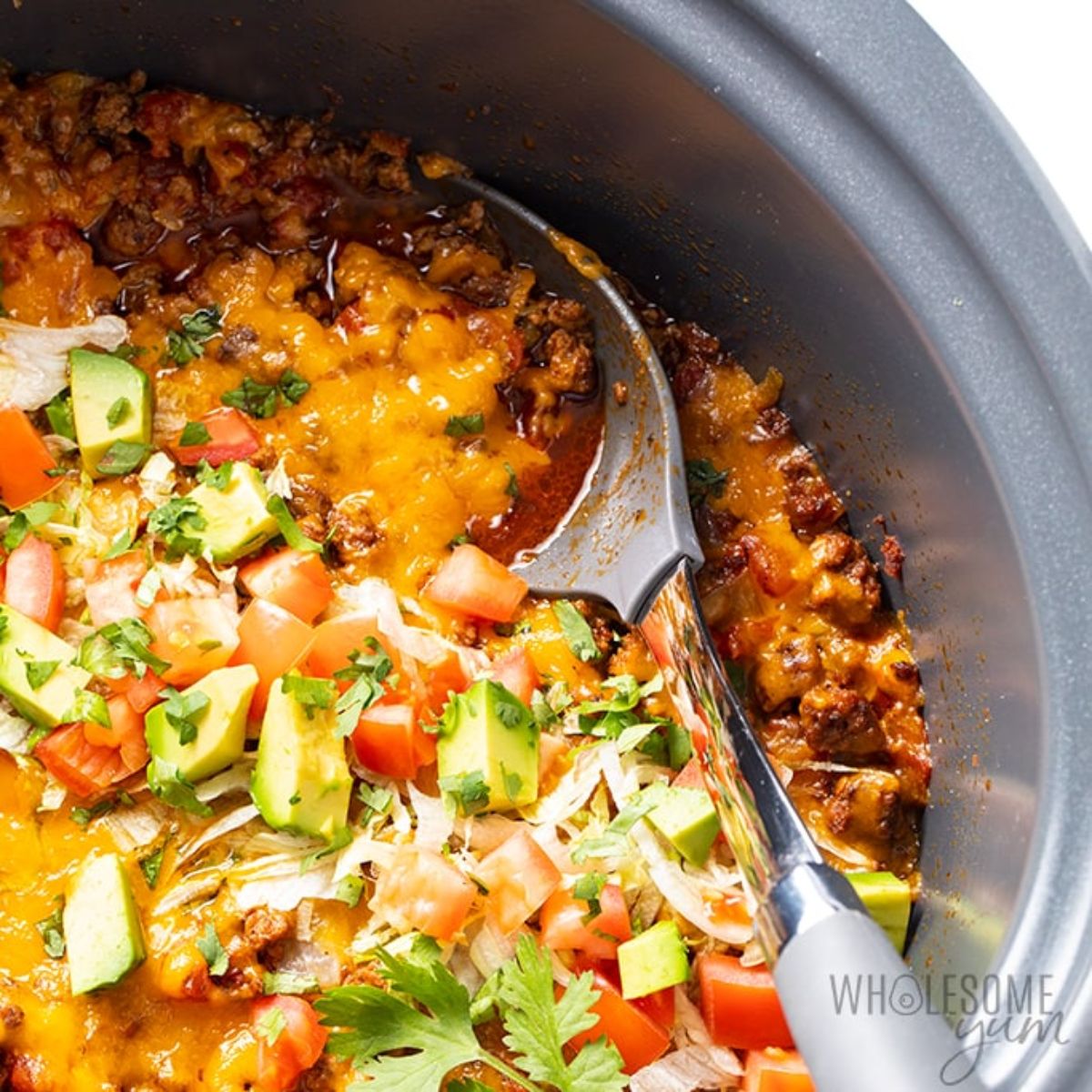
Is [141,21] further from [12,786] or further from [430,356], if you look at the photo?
[12,786]

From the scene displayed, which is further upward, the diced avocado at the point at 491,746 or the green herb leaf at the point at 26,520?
the diced avocado at the point at 491,746

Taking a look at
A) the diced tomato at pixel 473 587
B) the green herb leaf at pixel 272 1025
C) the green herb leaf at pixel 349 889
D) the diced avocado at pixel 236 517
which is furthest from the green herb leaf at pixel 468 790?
the diced avocado at pixel 236 517

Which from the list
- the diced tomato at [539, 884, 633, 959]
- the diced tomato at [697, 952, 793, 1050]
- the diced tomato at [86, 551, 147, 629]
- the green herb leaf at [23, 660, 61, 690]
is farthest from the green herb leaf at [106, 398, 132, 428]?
the diced tomato at [697, 952, 793, 1050]

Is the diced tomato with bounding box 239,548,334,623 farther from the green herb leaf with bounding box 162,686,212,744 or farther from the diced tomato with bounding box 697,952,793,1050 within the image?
the diced tomato with bounding box 697,952,793,1050

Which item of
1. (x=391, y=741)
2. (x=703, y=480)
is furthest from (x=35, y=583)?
(x=703, y=480)

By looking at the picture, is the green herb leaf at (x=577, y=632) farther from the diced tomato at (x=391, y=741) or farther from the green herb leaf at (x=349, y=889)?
the green herb leaf at (x=349, y=889)

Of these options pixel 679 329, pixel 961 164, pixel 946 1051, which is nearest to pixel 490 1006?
pixel 946 1051
